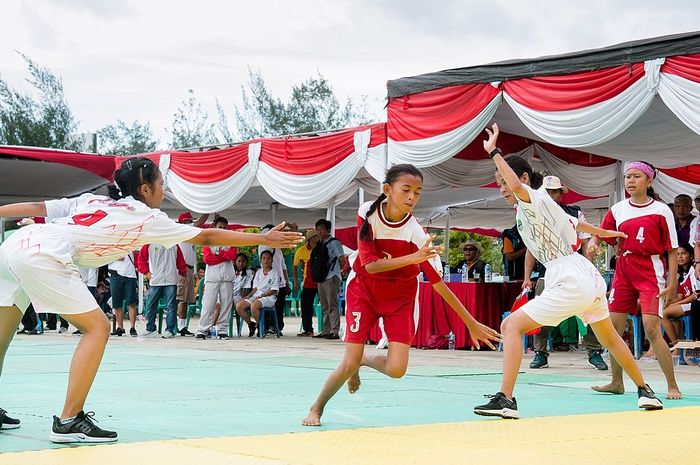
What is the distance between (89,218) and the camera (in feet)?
19.2

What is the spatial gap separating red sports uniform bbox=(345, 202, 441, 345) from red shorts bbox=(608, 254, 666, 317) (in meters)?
2.66

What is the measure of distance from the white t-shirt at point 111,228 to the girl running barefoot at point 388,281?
→ 121cm

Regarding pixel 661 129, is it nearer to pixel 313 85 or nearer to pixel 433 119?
pixel 433 119

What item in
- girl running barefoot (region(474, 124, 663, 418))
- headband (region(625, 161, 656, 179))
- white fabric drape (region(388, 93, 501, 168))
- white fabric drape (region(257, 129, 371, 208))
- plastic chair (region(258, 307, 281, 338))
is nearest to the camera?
girl running barefoot (region(474, 124, 663, 418))

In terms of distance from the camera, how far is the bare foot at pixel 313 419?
6.58 m

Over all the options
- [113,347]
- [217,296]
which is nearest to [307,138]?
[217,296]

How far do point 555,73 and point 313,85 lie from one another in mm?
42397

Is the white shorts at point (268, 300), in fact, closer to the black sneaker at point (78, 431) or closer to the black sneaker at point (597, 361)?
the black sneaker at point (597, 361)

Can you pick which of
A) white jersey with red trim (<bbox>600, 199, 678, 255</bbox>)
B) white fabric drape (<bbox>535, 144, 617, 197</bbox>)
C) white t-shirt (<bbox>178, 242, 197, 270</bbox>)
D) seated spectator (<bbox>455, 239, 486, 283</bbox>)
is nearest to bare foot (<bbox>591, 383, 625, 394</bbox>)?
white jersey with red trim (<bbox>600, 199, 678, 255</bbox>)

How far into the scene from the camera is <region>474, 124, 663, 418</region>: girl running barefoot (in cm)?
708

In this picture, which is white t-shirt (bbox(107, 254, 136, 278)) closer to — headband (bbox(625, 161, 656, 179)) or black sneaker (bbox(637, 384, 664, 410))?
headband (bbox(625, 161, 656, 179))

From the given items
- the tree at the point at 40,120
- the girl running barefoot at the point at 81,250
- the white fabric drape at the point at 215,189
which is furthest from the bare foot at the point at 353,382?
the tree at the point at 40,120

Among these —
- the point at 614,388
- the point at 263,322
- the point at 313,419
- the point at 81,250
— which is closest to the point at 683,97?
the point at 614,388

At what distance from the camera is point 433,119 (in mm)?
14297
